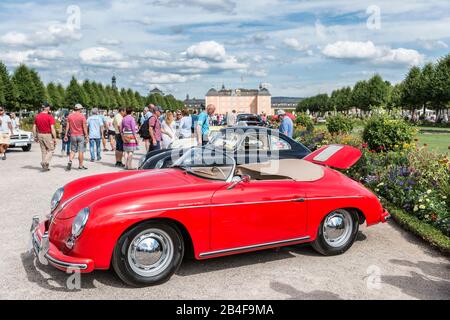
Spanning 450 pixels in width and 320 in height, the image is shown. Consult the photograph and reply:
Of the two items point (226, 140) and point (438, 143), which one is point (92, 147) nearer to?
point (226, 140)

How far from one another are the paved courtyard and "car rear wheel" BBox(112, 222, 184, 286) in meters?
0.14

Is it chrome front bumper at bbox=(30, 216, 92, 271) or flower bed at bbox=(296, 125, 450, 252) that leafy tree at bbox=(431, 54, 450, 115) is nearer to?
flower bed at bbox=(296, 125, 450, 252)

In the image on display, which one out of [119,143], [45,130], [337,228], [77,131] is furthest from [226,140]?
[45,130]

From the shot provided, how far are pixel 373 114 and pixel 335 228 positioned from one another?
7.60 meters

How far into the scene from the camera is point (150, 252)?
4391 mm

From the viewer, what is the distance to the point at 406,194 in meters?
7.88

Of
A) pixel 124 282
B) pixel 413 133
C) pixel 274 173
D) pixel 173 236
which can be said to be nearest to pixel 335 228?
pixel 274 173

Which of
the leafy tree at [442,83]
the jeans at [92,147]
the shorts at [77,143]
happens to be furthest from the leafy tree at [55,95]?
the shorts at [77,143]

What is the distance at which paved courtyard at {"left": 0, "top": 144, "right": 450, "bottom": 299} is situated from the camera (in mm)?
4316

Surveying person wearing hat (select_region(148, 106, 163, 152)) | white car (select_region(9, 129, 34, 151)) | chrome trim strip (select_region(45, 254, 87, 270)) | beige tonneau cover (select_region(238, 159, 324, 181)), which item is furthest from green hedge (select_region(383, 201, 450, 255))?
white car (select_region(9, 129, 34, 151))

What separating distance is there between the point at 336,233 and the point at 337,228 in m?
0.07

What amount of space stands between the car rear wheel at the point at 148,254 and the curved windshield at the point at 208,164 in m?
0.89

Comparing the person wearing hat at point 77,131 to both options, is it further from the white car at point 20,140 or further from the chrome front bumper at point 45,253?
the chrome front bumper at point 45,253

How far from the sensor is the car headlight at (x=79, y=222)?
4.17 m
